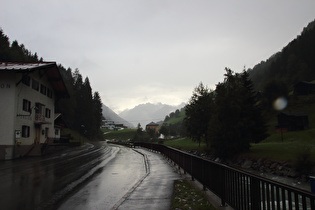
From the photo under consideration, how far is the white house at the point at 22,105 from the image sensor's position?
25594 millimetres

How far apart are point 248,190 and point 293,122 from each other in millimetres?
61045

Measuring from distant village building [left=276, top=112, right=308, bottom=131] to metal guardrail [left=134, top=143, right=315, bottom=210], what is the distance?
2248 inches

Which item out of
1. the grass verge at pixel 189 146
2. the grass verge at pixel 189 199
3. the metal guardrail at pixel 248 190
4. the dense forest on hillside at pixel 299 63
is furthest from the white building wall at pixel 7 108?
the dense forest on hillside at pixel 299 63

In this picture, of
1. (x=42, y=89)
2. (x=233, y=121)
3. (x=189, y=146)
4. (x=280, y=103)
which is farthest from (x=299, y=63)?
(x=42, y=89)

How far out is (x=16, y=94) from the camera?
87.5ft

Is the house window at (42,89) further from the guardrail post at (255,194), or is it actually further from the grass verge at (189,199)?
the guardrail post at (255,194)

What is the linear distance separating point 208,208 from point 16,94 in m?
26.7

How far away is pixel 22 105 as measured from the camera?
92.6ft

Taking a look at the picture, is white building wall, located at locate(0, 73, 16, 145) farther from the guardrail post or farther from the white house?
the guardrail post

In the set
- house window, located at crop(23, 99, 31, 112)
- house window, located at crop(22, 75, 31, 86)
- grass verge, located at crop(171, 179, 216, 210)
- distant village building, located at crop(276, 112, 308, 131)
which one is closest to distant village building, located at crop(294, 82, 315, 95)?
distant village building, located at crop(276, 112, 308, 131)

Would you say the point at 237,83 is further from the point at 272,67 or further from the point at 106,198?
the point at 272,67

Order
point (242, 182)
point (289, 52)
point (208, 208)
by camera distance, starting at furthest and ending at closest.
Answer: point (289, 52) < point (208, 208) < point (242, 182)

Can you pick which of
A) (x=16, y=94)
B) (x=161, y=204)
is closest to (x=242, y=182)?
(x=161, y=204)

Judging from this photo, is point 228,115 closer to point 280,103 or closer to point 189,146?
point 189,146
